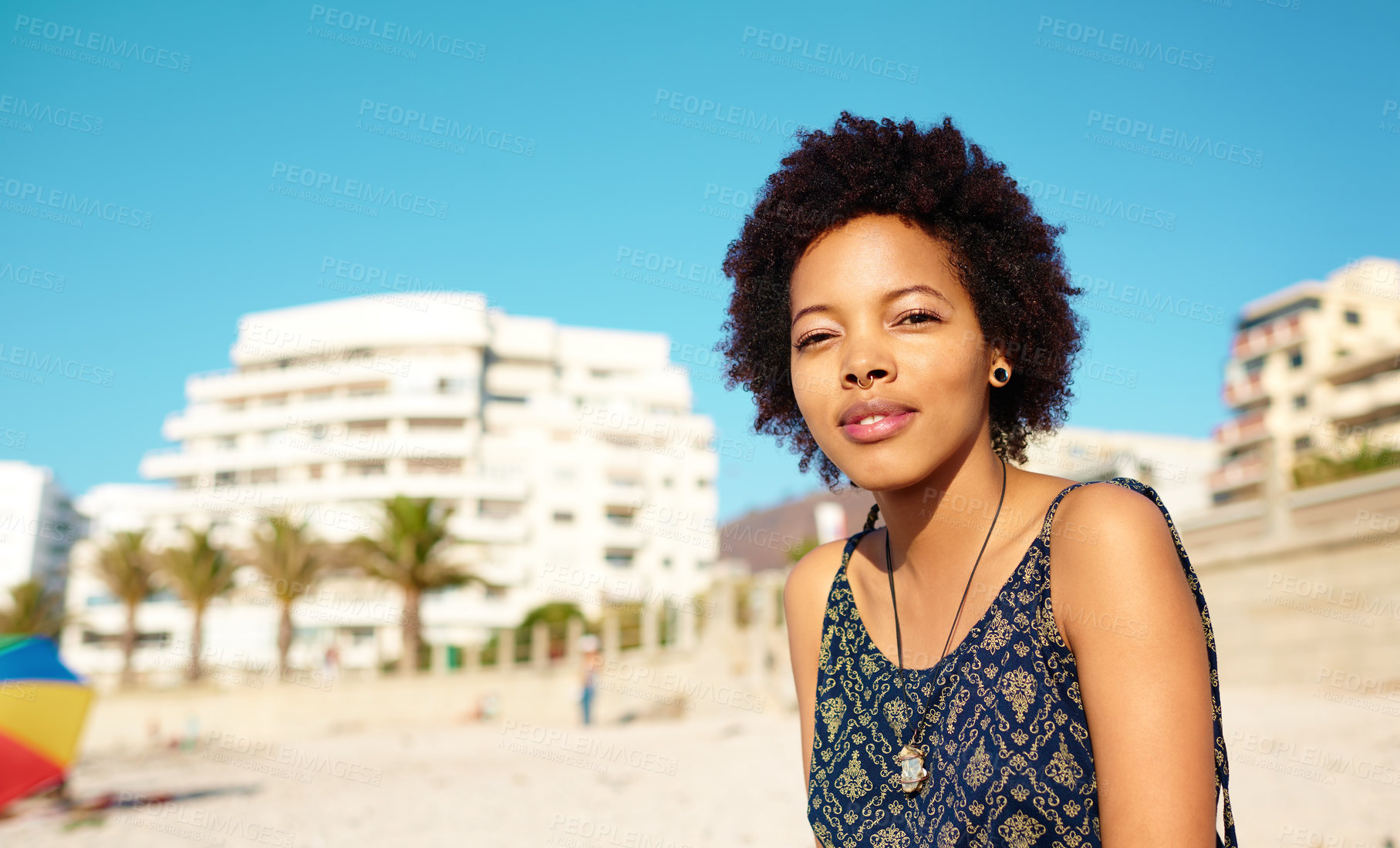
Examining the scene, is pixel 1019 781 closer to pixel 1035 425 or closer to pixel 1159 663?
pixel 1159 663

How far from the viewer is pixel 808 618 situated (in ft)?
7.61

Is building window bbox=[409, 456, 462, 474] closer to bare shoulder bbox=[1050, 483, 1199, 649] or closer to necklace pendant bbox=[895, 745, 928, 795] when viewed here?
necklace pendant bbox=[895, 745, 928, 795]

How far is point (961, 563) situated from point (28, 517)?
3416 inches

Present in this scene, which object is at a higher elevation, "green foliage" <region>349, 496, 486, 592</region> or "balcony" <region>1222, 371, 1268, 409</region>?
"balcony" <region>1222, 371, 1268, 409</region>

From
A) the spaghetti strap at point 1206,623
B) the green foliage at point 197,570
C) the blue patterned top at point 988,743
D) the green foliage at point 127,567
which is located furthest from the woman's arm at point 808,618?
the green foliage at point 127,567

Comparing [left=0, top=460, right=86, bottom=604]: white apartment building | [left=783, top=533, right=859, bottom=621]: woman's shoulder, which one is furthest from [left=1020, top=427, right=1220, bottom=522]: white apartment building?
[left=0, top=460, right=86, bottom=604]: white apartment building

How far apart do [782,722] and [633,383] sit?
51.3 metres

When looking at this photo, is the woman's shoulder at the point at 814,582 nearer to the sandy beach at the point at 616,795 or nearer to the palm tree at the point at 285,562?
the sandy beach at the point at 616,795

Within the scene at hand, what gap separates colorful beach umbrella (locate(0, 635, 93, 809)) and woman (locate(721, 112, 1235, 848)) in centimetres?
987

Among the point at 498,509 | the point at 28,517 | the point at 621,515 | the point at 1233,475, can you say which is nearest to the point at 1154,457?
the point at 1233,475

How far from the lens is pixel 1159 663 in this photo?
4.73 feet

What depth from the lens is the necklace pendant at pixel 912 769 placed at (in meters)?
1.81

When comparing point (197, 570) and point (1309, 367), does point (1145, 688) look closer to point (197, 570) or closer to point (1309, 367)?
point (197, 570)

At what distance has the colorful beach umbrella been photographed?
30.5 ft
